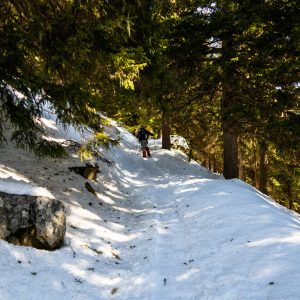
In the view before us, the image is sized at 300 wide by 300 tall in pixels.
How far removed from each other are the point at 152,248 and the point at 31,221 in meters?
2.77

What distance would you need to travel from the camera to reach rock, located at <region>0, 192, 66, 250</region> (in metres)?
7.00

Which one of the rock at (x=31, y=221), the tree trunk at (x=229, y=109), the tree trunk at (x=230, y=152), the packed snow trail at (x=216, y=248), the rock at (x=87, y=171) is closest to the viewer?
the packed snow trail at (x=216, y=248)

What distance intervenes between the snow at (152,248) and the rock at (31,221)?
24 centimetres

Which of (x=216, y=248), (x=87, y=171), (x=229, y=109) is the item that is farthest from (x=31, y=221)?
(x=229, y=109)

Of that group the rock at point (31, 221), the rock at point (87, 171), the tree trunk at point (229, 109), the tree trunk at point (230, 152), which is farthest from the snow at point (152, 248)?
the tree trunk at point (230, 152)

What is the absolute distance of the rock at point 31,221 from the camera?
700cm

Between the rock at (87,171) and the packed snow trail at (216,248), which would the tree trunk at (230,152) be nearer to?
the packed snow trail at (216,248)

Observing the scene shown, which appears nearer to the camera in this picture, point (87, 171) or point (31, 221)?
point (31, 221)

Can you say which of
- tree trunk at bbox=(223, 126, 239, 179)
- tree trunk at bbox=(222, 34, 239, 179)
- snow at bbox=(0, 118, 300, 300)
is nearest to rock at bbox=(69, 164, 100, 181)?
snow at bbox=(0, 118, 300, 300)

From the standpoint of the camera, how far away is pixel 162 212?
37.6ft

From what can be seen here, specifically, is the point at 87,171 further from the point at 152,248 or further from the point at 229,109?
the point at 152,248

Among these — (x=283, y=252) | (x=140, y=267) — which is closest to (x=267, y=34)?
(x=283, y=252)

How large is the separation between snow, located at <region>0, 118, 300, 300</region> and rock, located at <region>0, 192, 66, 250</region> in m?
0.24

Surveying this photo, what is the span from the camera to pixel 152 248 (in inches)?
322
